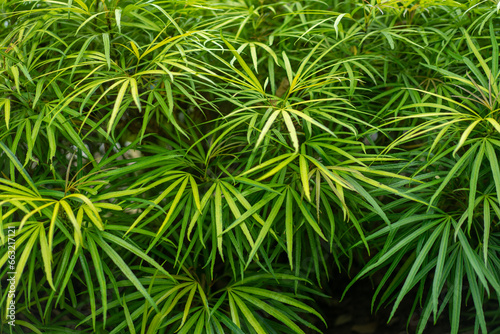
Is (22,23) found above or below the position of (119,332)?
above

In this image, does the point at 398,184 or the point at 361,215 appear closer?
the point at 398,184

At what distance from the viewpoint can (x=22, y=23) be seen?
1.09 metres

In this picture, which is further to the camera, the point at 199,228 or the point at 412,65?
the point at 412,65

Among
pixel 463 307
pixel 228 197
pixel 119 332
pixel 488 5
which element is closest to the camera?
pixel 228 197

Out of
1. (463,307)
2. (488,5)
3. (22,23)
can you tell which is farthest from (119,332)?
(488,5)

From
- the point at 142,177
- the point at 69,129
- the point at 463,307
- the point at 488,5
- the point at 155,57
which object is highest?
the point at 488,5

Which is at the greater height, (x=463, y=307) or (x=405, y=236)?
(x=405, y=236)

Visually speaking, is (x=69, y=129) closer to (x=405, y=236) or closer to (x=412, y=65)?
(x=405, y=236)

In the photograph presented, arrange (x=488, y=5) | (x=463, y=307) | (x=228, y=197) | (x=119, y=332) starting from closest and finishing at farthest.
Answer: (x=228, y=197)
(x=119, y=332)
(x=488, y=5)
(x=463, y=307)

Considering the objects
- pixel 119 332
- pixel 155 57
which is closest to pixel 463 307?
pixel 119 332

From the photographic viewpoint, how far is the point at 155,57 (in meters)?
0.94

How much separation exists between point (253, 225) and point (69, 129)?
469 millimetres

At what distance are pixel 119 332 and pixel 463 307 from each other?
1.00 meters

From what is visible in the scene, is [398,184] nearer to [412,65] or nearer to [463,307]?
[412,65]
